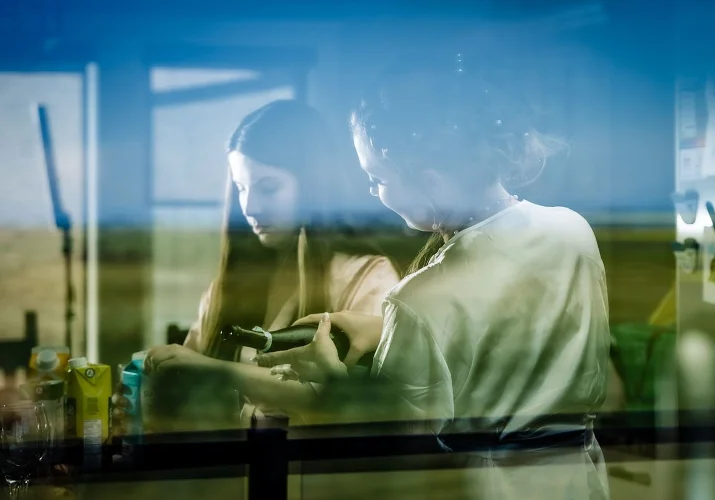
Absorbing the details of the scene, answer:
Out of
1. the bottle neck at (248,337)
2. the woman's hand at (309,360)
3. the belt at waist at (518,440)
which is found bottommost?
the belt at waist at (518,440)

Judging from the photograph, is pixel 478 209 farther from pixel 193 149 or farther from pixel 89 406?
pixel 89 406

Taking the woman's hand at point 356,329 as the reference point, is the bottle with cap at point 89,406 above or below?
below

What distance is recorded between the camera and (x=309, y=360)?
2.24 metres

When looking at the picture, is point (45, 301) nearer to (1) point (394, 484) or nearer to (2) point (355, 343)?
(2) point (355, 343)

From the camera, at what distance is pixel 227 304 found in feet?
7.20

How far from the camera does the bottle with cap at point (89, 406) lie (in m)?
2.13

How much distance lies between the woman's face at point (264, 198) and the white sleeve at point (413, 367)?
33 cm

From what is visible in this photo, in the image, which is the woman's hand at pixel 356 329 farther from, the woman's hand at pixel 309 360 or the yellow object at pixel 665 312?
the yellow object at pixel 665 312

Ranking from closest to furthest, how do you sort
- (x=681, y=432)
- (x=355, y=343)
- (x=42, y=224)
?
(x=42, y=224) → (x=355, y=343) → (x=681, y=432)

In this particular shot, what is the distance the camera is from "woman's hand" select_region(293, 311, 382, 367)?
2240 mm

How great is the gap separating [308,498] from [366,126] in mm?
965

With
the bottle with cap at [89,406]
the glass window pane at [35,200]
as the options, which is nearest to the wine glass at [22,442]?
the bottle with cap at [89,406]

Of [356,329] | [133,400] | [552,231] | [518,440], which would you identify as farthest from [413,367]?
[133,400]

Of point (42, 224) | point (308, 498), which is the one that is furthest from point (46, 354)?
point (308, 498)
